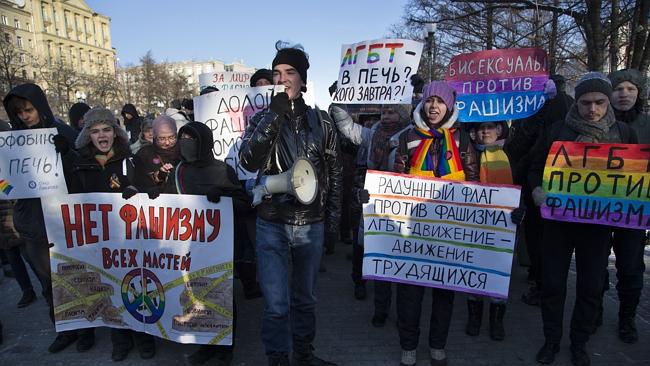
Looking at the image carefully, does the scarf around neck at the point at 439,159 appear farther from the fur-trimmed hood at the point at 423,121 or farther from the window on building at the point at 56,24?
the window on building at the point at 56,24

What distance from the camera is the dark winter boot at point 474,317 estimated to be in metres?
3.59

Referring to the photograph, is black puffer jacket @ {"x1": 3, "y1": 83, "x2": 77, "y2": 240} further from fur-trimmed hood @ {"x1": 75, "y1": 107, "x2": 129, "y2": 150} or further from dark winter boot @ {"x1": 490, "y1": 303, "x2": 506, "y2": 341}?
dark winter boot @ {"x1": 490, "y1": 303, "x2": 506, "y2": 341}

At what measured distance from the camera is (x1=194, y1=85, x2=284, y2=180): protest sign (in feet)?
14.2

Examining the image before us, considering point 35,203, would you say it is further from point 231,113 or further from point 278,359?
point 278,359

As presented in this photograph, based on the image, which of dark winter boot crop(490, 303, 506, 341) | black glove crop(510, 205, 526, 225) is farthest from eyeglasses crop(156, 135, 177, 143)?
dark winter boot crop(490, 303, 506, 341)

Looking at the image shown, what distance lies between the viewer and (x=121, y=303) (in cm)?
331

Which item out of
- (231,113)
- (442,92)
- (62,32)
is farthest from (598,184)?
(62,32)

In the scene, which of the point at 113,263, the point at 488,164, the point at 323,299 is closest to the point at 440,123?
the point at 488,164

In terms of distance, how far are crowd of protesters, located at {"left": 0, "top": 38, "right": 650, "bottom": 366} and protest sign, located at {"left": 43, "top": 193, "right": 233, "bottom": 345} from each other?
170mm

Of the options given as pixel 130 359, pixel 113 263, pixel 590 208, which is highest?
pixel 590 208

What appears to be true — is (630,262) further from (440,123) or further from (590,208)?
(440,123)

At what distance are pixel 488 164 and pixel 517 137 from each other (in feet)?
4.19

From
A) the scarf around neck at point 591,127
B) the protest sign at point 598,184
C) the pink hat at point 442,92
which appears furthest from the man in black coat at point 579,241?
the pink hat at point 442,92

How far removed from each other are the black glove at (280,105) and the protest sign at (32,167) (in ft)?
6.90
